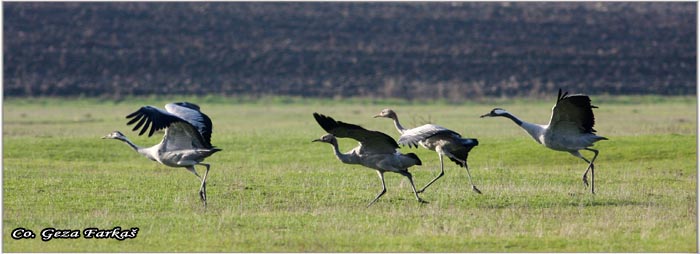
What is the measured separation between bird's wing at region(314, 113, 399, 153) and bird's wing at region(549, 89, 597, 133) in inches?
92.3

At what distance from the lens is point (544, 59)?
2130 inches

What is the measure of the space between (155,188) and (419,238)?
17.2ft

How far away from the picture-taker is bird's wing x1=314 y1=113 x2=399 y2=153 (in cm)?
1191

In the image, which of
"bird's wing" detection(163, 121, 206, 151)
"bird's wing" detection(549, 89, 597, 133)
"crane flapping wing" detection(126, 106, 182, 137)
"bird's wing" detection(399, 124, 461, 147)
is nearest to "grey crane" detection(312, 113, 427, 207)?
"bird's wing" detection(399, 124, 461, 147)

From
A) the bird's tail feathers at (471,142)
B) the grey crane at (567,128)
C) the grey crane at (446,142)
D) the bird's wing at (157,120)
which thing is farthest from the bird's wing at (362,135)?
the grey crane at (567,128)

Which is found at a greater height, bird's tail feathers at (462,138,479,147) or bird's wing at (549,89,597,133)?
bird's wing at (549,89,597,133)

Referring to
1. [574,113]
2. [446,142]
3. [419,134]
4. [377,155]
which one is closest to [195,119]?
[377,155]

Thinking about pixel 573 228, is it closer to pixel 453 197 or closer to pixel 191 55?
pixel 453 197

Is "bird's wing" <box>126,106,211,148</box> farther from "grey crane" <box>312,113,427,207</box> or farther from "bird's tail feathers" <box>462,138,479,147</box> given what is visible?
"bird's tail feathers" <box>462,138,479,147</box>

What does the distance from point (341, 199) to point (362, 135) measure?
1303mm

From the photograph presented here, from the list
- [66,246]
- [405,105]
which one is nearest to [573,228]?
[66,246]

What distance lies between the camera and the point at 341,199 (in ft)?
45.1

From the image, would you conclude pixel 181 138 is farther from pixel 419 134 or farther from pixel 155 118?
pixel 419 134

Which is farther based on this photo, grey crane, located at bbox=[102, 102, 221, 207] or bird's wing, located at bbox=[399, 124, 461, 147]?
grey crane, located at bbox=[102, 102, 221, 207]
